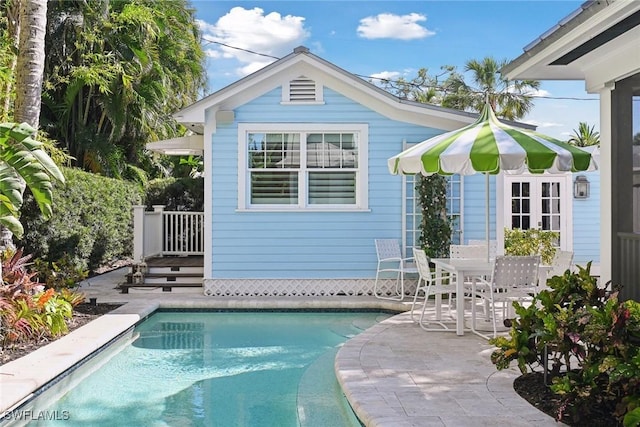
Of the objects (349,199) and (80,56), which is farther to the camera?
(80,56)

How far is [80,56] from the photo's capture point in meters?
16.9

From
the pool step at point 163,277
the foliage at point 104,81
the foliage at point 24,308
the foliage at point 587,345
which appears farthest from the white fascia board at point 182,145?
the foliage at point 587,345

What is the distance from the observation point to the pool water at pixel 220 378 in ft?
16.4

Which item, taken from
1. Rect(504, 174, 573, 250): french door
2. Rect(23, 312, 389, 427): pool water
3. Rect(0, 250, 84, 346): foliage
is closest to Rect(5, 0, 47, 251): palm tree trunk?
Rect(0, 250, 84, 346): foliage

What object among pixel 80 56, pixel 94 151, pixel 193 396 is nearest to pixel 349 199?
pixel 193 396

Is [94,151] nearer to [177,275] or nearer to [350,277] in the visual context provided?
[177,275]

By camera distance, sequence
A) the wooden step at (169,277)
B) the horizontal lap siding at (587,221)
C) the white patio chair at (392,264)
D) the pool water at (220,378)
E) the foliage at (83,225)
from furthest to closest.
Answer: the horizontal lap siding at (587,221) → the wooden step at (169,277) → the white patio chair at (392,264) → the foliage at (83,225) → the pool water at (220,378)

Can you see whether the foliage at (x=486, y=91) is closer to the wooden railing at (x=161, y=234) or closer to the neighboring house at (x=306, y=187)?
the neighboring house at (x=306, y=187)

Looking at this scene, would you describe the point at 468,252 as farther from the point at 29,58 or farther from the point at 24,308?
the point at 29,58

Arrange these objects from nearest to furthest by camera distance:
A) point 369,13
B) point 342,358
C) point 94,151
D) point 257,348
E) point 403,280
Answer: point 342,358 → point 257,348 → point 403,280 → point 94,151 → point 369,13

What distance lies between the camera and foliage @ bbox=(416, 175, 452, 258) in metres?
10.4

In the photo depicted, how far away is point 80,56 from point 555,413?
1637 cm

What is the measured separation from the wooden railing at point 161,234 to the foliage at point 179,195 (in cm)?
224

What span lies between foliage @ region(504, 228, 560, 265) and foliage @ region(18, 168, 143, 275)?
31.1 feet
